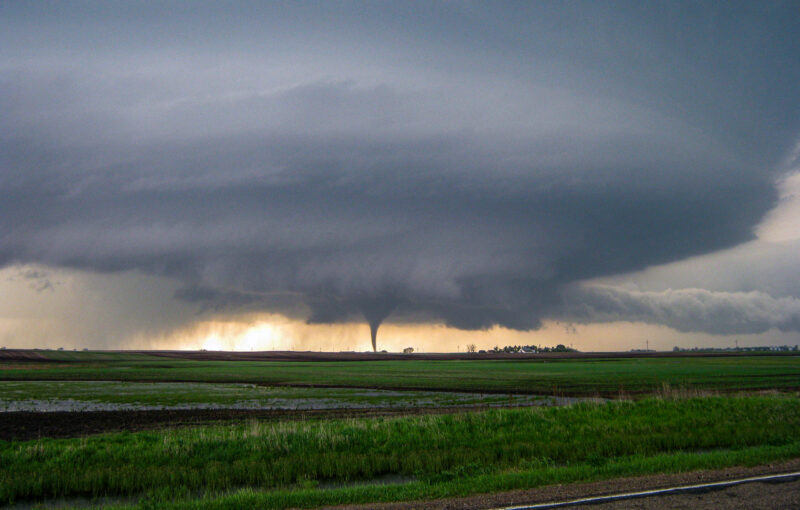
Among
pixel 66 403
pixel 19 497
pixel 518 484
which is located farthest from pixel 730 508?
pixel 66 403

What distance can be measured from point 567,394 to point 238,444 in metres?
47.3

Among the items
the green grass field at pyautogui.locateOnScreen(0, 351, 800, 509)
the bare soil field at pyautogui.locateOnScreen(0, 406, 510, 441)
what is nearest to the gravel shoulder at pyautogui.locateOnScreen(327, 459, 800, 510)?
the green grass field at pyautogui.locateOnScreen(0, 351, 800, 509)

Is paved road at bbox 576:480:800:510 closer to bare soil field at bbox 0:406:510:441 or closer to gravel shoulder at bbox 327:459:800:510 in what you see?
gravel shoulder at bbox 327:459:800:510

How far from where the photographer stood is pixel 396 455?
88.4 feet

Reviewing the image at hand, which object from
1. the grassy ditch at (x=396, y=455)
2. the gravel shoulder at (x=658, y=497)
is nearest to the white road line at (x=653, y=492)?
the gravel shoulder at (x=658, y=497)

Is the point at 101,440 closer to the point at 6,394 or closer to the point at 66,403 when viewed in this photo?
the point at 66,403

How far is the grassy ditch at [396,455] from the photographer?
19.5 meters

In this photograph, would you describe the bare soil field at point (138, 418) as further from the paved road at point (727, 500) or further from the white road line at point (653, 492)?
the paved road at point (727, 500)

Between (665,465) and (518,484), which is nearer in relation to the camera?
(518,484)

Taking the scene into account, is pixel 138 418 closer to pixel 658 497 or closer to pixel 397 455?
pixel 397 455

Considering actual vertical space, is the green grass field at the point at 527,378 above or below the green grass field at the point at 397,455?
below

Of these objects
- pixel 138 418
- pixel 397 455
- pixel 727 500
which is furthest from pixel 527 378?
pixel 727 500

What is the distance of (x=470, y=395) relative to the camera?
66.4 metres

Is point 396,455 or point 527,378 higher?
point 396,455
